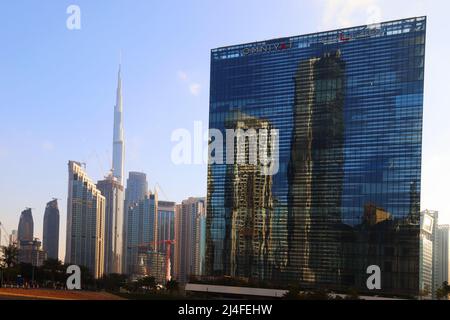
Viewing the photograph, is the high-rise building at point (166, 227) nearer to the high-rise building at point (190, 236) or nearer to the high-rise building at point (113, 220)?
the high-rise building at point (190, 236)

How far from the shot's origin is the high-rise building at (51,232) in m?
25.9

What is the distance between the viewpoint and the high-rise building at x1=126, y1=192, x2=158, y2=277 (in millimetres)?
33406

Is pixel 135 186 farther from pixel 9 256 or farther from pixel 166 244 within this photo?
pixel 9 256

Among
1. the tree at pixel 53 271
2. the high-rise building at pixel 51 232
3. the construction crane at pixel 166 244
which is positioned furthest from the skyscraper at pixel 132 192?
the tree at pixel 53 271

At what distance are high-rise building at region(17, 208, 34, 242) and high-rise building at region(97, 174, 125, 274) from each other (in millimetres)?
4814

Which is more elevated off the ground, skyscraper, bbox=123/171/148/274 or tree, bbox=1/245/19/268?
skyscraper, bbox=123/171/148/274

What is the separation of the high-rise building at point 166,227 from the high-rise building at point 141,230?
366mm

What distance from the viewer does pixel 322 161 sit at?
35.9m

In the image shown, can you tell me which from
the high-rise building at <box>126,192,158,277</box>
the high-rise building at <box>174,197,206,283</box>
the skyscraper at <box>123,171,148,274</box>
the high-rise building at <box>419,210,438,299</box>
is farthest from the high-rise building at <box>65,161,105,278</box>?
the high-rise building at <box>419,210,438,299</box>

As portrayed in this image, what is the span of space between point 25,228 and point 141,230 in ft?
33.4

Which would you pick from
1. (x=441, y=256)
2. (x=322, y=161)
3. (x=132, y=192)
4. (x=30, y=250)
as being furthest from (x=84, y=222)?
(x=441, y=256)

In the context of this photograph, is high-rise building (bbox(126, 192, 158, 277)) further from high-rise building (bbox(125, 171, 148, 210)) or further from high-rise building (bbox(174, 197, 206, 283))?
high-rise building (bbox(174, 197, 206, 283))
